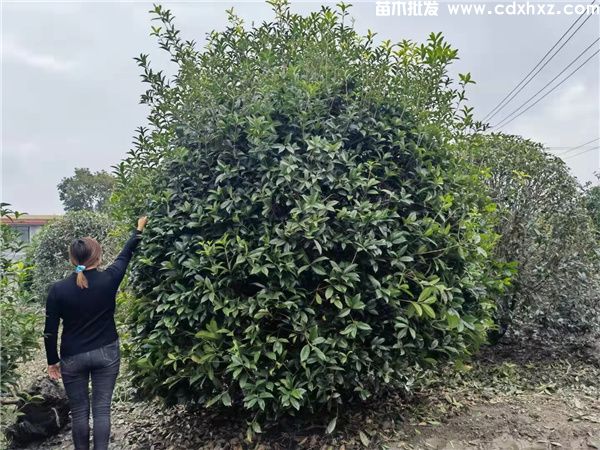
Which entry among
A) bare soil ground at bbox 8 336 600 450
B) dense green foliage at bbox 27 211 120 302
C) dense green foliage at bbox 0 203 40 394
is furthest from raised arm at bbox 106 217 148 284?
dense green foliage at bbox 27 211 120 302

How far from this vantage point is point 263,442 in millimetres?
3098

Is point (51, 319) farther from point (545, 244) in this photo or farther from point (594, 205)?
point (594, 205)

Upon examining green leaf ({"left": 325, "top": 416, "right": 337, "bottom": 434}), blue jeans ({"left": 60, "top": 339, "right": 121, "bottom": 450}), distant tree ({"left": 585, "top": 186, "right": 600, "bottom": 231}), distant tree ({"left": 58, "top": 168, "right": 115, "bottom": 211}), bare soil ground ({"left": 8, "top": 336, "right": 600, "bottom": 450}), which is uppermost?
distant tree ({"left": 58, "top": 168, "right": 115, "bottom": 211})

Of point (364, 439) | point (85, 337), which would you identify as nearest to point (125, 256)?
point (85, 337)

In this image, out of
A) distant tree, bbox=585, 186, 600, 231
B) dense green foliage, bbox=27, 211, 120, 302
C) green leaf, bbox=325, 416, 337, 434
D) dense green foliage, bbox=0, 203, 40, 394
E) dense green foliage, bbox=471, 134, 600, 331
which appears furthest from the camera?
dense green foliage, bbox=27, 211, 120, 302

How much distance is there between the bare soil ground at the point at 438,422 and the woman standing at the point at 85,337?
1.93 feet

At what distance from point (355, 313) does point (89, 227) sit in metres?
7.83

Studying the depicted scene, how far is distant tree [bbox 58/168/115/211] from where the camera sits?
33.5 meters

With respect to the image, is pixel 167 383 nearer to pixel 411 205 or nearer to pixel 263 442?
pixel 263 442

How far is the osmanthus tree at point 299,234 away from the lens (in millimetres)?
2771

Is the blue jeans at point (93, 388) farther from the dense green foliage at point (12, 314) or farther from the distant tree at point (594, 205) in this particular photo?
the distant tree at point (594, 205)

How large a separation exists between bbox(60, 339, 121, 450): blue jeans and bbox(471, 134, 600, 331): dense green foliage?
3.80 m

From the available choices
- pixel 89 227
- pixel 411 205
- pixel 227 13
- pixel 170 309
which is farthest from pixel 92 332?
pixel 89 227

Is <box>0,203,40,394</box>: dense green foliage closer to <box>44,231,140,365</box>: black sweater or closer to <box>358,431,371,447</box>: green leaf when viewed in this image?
<box>44,231,140,365</box>: black sweater
